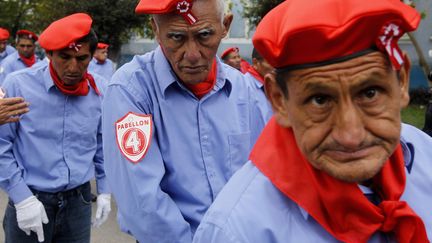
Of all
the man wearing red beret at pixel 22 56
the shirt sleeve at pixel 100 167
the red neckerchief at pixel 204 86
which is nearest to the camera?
the red neckerchief at pixel 204 86

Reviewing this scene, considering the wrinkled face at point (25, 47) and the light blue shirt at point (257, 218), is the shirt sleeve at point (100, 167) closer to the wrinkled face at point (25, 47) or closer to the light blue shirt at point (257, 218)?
the light blue shirt at point (257, 218)

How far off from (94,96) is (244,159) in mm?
1744

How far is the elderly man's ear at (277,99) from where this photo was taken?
159 centimetres

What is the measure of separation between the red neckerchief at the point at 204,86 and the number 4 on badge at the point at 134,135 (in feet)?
0.91

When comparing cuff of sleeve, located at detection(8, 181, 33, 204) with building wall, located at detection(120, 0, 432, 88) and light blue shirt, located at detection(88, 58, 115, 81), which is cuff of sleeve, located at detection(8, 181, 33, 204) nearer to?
light blue shirt, located at detection(88, 58, 115, 81)

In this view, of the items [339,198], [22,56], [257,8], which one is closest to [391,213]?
[339,198]

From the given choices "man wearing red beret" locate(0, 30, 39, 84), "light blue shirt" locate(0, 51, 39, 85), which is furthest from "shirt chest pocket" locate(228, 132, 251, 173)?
"man wearing red beret" locate(0, 30, 39, 84)

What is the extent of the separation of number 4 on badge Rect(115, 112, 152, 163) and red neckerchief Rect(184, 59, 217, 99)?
0.91ft

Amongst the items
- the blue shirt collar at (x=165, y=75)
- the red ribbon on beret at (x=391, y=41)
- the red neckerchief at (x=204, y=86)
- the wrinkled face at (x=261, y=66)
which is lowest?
the wrinkled face at (x=261, y=66)

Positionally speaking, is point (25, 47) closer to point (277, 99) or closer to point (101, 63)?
point (101, 63)

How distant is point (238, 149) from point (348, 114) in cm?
133

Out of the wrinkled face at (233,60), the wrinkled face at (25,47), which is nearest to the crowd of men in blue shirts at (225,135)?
the wrinkled face at (233,60)

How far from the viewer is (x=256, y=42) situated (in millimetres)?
1505

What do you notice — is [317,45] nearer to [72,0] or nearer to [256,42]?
[256,42]
